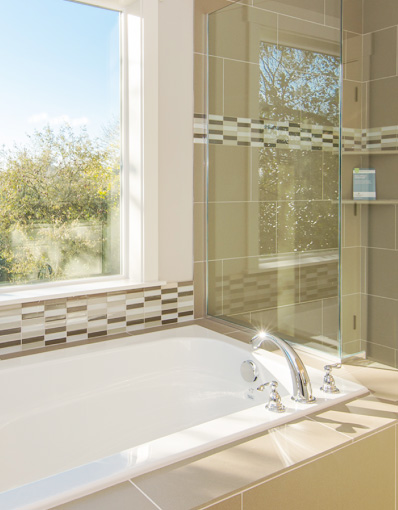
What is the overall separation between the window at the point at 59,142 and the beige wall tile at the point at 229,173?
520 millimetres

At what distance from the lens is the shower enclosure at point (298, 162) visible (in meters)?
2.24

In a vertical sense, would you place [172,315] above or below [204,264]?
below

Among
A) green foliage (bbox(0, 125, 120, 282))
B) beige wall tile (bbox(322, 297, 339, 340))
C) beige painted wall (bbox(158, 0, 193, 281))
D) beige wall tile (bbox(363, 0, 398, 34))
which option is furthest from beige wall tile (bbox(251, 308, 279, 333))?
beige wall tile (bbox(363, 0, 398, 34))

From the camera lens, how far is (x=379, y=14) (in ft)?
11.1

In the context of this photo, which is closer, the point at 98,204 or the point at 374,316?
the point at 98,204

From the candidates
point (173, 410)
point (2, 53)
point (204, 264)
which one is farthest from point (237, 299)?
point (2, 53)

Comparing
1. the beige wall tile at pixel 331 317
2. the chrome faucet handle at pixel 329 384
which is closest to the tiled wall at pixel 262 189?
the beige wall tile at pixel 331 317

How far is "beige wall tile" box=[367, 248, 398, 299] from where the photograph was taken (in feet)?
11.2

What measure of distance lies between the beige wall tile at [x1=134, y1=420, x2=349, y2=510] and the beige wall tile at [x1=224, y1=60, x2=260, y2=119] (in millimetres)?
1620

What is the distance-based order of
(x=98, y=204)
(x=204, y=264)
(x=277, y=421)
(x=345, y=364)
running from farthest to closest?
(x=204, y=264) < (x=98, y=204) < (x=345, y=364) < (x=277, y=421)

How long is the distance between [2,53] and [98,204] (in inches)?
33.4

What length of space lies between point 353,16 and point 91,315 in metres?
2.61

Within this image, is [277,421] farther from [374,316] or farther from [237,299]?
[374,316]

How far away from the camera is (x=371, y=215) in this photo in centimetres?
350
